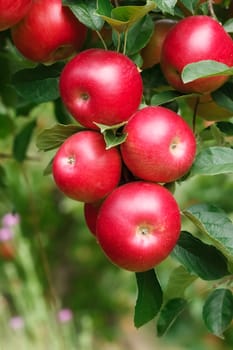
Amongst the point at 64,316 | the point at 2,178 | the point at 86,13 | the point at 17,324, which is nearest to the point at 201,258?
the point at 86,13

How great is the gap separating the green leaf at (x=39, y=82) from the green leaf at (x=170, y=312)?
0.92ft

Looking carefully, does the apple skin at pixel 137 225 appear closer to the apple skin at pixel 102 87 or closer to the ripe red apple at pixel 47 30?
the apple skin at pixel 102 87

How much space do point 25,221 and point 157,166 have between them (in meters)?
1.88

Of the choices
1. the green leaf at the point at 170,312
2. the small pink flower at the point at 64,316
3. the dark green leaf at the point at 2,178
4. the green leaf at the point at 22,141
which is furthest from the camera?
the small pink flower at the point at 64,316

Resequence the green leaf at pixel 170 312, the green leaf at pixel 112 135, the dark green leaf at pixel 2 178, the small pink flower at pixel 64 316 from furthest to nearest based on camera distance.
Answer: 1. the small pink flower at pixel 64 316
2. the dark green leaf at pixel 2 178
3. the green leaf at pixel 170 312
4. the green leaf at pixel 112 135

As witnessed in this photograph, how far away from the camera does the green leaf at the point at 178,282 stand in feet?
2.59

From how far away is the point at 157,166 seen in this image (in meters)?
0.60

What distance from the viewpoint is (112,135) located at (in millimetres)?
605

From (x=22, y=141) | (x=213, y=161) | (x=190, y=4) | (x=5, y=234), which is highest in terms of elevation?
(x=190, y=4)

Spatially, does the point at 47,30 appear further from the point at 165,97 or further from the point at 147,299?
the point at 147,299

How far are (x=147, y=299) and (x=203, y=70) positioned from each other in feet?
0.76

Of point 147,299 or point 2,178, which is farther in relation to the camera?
point 2,178

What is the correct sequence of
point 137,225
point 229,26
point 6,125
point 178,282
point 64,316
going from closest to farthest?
point 137,225 < point 229,26 < point 178,282 < point 6,125 < point 64,316

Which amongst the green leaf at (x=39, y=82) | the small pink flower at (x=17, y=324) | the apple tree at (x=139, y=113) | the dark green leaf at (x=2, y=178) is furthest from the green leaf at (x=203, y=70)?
the small pink flower at (x=17, y=324)
